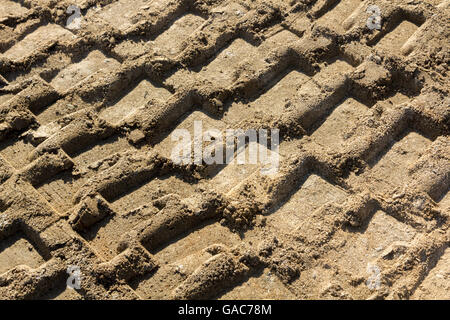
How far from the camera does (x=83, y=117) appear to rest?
289cm

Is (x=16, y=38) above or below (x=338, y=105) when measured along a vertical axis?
above

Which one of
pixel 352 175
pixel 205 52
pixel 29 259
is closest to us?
pixel 29 259

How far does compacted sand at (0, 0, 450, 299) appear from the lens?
2.35 m

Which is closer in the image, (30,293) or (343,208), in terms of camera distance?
(30,293)

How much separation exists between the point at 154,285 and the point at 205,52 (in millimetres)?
1445

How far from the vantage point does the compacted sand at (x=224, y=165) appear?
2.35 metres

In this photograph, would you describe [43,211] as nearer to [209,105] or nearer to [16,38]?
[209,105]

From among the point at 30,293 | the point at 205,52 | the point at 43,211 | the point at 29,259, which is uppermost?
the point at 205,52

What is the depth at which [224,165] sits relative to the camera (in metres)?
2.71

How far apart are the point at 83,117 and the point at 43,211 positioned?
0.59 m

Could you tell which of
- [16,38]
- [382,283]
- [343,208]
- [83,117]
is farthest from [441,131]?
[16,38]

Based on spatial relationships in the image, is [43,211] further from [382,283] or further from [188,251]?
[382,283]

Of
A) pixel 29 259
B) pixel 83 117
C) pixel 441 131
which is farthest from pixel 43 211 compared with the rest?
pixel 441 131

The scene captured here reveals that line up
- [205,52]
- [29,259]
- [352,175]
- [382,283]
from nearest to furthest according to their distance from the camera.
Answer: [382,283]
[29,259]
[352,175]
[205,52]
